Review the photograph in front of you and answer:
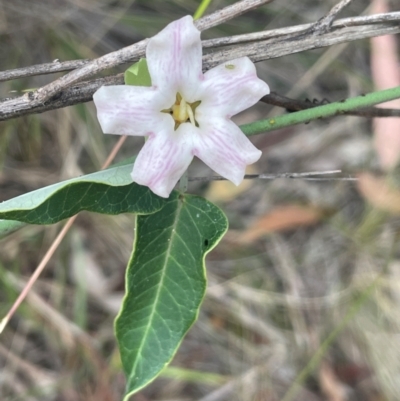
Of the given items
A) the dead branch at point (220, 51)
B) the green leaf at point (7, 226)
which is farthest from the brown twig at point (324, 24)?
the green leaf at point (7, 226)

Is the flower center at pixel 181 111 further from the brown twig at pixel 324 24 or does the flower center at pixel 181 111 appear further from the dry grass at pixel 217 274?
the dry grass at pixel 217 274

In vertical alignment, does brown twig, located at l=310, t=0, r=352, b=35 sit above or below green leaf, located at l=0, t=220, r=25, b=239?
above

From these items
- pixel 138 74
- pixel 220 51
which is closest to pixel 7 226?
pixel 138 74

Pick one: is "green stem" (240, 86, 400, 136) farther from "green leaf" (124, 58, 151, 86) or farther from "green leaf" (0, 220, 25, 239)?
"green leaf" (0, 220, 25, 239)

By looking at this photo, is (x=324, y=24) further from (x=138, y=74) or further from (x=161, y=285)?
(x=161, y=285)

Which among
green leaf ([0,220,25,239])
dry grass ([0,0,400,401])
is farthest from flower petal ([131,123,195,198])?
dry grass ([0,0,400,401])
